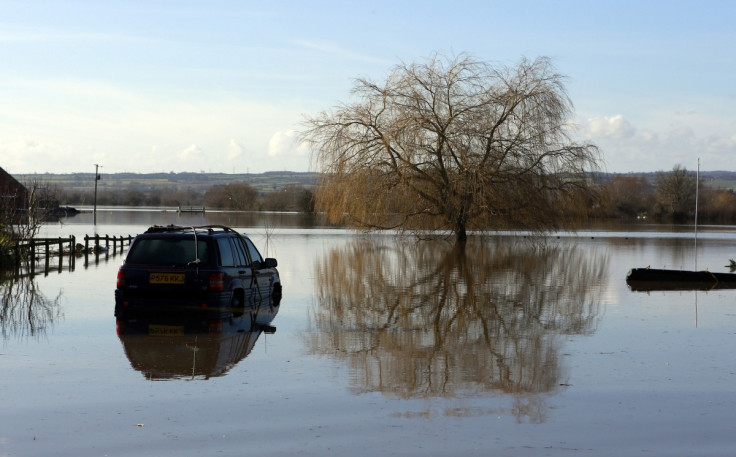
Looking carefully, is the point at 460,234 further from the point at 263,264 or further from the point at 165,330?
the point at 165,330

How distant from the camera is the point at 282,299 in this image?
59.1 feet

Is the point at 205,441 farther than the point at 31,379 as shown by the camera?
No

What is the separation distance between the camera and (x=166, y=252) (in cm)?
1395

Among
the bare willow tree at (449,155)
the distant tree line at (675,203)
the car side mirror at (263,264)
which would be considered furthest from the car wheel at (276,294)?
the distant tree line at (675,203)

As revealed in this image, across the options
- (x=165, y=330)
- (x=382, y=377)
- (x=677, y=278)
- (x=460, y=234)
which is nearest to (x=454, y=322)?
(x=165, y=330)

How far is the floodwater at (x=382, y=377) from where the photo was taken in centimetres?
687

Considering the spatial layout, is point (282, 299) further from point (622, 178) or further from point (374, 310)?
point (622, 178)

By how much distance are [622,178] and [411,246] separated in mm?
103834

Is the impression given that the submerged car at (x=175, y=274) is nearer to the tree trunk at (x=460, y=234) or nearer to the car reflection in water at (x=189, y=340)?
the car reflection in water at (x=189, y=340)

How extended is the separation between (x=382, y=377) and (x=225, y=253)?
5.75 m

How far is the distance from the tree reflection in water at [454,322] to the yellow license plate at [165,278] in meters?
2.22

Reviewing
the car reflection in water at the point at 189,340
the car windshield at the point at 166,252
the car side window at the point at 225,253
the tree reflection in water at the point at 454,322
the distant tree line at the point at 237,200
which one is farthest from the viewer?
the distant tree line at the point at 237,200

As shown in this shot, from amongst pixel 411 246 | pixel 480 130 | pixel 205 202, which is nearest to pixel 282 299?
pixel 411 246

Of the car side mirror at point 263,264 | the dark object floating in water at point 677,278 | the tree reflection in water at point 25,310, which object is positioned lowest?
the tree reflection in water at point 25,310
